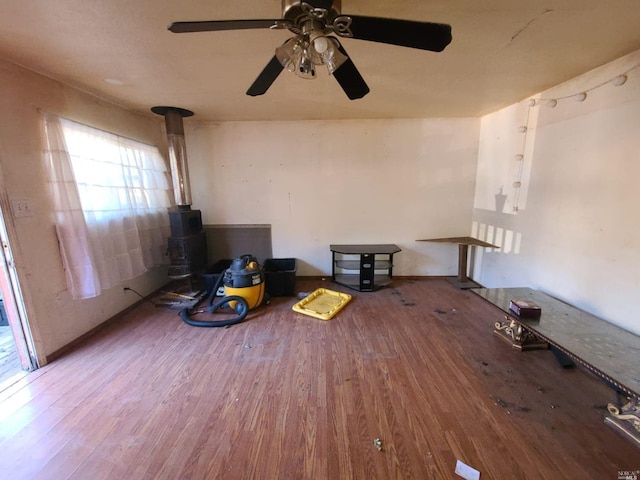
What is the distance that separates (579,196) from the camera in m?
2.18

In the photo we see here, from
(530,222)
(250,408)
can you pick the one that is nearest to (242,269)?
(250,408)

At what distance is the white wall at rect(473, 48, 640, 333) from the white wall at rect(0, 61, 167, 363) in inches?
167

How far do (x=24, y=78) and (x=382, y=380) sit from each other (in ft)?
11.1

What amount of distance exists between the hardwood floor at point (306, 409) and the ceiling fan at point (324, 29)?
76.6 inches

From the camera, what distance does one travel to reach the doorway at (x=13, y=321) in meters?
1.84

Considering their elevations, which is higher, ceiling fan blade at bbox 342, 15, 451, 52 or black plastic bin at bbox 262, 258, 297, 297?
ceiling fan blade at bbox 342, 15, 451, 52

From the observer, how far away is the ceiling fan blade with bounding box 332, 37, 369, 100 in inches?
57.6

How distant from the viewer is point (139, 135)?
3.14m

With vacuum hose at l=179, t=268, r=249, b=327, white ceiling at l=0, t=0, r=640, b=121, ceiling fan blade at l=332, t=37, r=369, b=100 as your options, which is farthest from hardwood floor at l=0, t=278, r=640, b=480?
white ceiling at l=0, t=0, r=640, b=121

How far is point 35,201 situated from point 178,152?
4.75 feet

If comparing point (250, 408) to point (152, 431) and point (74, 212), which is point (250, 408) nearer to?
point (152, 431)

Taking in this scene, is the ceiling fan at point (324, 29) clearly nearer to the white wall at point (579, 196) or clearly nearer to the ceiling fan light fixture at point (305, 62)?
the ceiling fan light fixture at point (305, 62)

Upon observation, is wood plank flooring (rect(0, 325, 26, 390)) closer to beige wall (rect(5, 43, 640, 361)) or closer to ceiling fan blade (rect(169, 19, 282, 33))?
beige wall (rect(5, 43, 640, 361))

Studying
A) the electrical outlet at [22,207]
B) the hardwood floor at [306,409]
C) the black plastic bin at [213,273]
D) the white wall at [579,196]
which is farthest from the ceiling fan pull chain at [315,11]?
the black plastic bin at [213,273]
